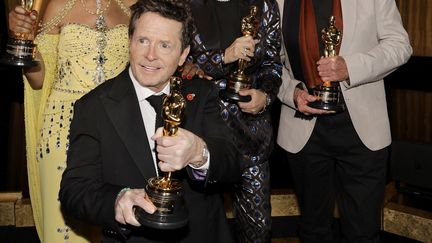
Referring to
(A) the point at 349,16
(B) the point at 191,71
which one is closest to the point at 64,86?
(B) the point at 191,71

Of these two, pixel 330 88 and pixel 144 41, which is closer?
pixel 144 41

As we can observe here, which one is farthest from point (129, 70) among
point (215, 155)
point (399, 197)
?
point (399, 197)

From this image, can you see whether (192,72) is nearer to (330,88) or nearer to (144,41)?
(330,88)

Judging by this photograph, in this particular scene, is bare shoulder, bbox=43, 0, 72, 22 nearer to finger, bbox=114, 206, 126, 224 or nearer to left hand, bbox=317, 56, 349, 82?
left hand, bbox=317, 56, 349, 82

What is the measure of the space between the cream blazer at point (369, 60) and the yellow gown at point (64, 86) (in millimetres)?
787

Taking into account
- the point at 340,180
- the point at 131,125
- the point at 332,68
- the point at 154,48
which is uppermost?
the point at 154,48

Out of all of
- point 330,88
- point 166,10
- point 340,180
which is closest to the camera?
point 166,10

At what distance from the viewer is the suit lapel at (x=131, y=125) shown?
1711 millimetres

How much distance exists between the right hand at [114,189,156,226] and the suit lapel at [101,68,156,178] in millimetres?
184

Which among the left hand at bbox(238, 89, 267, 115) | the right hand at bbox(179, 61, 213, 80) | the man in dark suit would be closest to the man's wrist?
the man in dark suit

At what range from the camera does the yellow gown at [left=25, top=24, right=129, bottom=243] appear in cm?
241

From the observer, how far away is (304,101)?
8.55 feet

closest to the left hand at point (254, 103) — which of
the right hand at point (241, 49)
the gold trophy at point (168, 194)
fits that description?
the right hand at point (241, 49)

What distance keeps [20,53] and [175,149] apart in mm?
1049
